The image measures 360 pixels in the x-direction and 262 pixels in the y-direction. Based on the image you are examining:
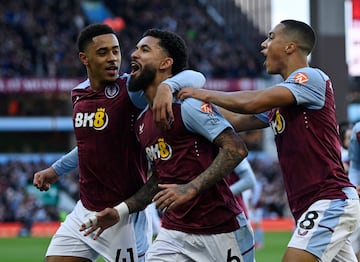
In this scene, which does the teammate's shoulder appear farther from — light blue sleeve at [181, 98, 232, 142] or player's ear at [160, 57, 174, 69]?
player's ear at [160, 57, 174, 69]

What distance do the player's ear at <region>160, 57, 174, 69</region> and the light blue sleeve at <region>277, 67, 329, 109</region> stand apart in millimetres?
883

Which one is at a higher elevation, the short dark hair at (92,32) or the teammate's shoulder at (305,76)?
the short dark hair at (92,32)

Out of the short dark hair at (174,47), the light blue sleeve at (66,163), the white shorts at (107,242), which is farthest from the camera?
the light blue sleeve at (66,163)

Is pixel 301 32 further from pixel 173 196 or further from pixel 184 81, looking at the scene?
pixel 173 196

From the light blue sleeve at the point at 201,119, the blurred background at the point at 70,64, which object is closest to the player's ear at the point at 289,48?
the light blue sleeve at the point at 201,119

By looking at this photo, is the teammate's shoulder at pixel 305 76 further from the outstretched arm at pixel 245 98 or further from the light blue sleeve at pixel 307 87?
the outstretched arm at pixel 245 98

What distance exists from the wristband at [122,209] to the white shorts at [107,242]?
562 mm

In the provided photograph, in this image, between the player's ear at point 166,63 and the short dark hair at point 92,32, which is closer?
the player's ear at point 166,63

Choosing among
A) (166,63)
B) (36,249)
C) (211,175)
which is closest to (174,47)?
(166,63)

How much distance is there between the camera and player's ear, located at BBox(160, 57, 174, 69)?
22.8ft

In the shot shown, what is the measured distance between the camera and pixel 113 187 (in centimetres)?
→ 766

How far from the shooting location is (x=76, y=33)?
138ft

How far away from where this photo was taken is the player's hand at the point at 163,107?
635 centimetres

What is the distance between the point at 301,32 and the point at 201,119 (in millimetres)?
1168
